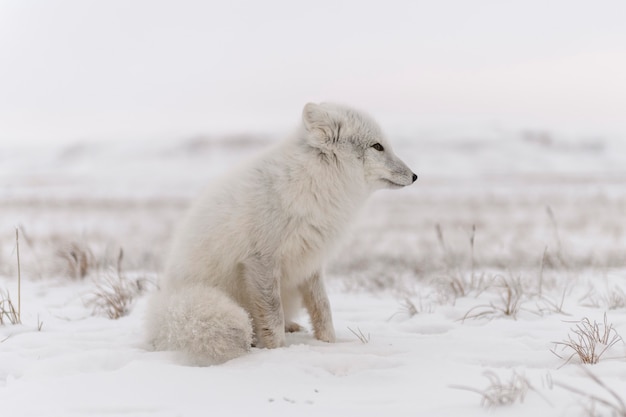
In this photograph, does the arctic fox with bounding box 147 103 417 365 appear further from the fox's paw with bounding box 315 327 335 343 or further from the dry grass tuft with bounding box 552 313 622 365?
the dry grass tuft with bounding box 552 313 622 365

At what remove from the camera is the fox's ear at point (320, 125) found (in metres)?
3.87

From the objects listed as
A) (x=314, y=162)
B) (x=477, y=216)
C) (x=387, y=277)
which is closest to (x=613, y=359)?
(x=314, y=162)

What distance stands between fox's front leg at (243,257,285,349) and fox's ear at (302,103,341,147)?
0.94 metres

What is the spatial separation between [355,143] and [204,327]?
168 cm

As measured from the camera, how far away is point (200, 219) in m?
3.81

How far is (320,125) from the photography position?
388cm

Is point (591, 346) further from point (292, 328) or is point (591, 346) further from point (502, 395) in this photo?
point (292, 328)

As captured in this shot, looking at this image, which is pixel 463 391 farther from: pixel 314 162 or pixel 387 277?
pixel 387 277

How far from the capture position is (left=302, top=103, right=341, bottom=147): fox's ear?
12.7 ft

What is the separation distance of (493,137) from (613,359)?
74.6m

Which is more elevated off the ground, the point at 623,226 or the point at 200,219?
the point at 200,219

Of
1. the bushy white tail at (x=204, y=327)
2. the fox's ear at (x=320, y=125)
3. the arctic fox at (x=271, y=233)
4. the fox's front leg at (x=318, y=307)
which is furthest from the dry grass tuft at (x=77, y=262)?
the fox's ear at (x=320, y=125)

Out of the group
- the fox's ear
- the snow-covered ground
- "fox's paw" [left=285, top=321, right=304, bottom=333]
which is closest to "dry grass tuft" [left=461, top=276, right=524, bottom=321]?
the snow-covered ground

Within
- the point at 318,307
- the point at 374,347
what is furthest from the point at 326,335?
the point at 374,347
